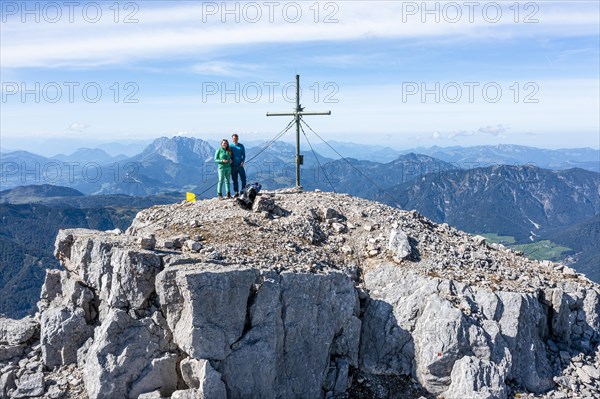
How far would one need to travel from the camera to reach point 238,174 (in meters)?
27.0

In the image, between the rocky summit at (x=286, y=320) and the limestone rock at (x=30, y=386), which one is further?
the limestone rock at (x=30, y=386)

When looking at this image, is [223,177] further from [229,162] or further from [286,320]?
[286,320]

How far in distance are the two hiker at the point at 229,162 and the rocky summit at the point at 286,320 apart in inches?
115

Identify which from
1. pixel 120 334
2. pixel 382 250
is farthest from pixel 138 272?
pixel 382 250

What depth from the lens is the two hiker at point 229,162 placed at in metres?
25.2

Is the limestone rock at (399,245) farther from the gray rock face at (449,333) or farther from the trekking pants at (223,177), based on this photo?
the trekking pants at (223,177)

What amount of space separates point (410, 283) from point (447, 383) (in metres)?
4.28

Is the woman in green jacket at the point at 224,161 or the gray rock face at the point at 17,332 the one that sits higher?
the woman in green jacket at the point at 224,161

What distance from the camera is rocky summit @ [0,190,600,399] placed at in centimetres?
1694

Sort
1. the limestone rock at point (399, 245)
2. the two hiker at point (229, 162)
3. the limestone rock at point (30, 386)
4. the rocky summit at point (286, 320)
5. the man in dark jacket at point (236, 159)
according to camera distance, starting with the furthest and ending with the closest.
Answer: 1. the man in dark jacket at point (236, 159)
2. the two hiker at point (229, 162)
3. the limestone rock at point (399, 245)
4. the limestone rock at point (30, 386)
5. the rocky summit at point (286, 320)

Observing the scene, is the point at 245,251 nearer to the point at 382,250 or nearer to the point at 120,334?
the point at 120,334

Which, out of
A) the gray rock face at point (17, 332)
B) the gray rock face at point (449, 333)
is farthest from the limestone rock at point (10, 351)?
the gray rock face at point (449, 333)

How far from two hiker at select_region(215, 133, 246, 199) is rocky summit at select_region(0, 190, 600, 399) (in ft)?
9.57

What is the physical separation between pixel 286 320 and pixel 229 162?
1032 centimetres
